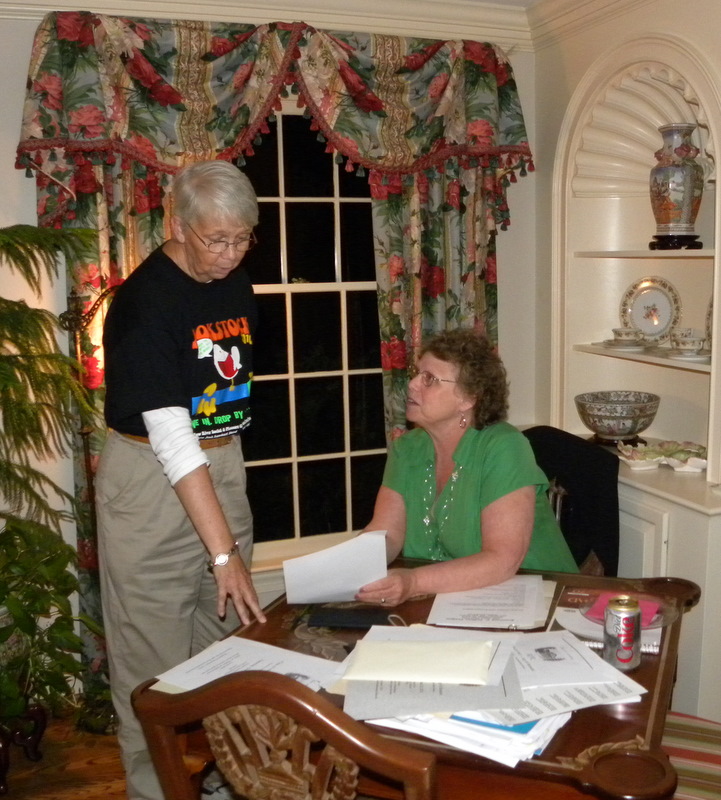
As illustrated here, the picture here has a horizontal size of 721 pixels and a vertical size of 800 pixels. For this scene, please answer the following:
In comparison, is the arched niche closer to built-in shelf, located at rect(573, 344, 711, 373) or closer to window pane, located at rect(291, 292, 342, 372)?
built-in shelf, located at rect(573, 344, 711, 373)

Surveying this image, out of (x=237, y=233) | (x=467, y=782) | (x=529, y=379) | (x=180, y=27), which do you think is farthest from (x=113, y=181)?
(x=467, y=782)

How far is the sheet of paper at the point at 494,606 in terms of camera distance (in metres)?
1.63

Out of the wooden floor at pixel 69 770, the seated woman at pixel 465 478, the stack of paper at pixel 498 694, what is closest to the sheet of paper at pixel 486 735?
the stack of paper at pixel 498 694

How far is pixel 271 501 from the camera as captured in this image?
3.36 m

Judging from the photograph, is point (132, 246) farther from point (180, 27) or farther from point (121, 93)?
point (180, 27)

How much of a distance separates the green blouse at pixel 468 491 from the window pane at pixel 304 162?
4.55ft

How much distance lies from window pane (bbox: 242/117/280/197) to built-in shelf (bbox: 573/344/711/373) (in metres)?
1.28

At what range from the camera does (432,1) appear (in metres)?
3.02

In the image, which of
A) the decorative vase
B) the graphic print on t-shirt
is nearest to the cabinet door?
the decorative vase

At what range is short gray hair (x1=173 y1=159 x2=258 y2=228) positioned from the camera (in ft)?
5.76

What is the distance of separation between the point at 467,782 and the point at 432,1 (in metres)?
2.65

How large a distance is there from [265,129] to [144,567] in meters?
1.58

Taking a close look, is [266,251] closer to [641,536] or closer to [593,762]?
[641,536]

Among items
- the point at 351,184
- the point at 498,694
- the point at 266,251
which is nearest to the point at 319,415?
the point at 266,251
